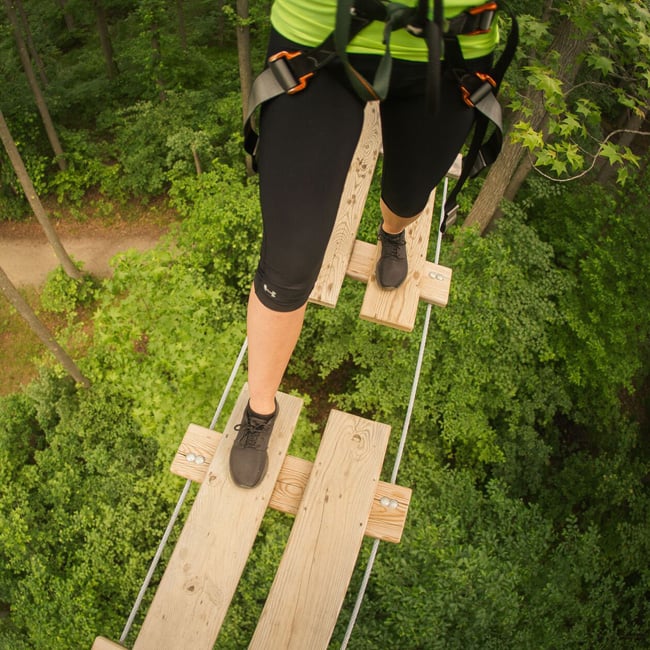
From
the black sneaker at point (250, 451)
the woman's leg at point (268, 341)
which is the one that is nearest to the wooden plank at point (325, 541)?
the black sneaker at point (250, 451)

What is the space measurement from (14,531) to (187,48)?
10.4 metres

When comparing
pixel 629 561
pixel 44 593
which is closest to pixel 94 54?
pixel 44 593

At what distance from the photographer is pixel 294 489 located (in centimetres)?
200

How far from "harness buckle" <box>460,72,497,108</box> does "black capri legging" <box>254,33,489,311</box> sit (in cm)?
3

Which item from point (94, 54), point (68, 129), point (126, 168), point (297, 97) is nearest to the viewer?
point (297, 97)

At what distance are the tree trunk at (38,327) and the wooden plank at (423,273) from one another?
4.24 metres

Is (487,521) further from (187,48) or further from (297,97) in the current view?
(187,48)

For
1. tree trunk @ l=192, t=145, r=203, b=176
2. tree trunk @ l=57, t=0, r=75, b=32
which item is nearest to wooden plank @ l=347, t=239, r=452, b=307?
tree trunk @ l=192, t=145, r=203, b=176

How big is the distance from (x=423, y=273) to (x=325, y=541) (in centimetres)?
139

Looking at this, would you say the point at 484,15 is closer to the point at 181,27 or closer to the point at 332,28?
the point at 332,28

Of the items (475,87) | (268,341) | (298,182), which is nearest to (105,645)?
(268,341)

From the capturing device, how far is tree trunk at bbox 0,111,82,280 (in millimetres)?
6102

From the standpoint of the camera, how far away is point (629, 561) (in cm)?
568

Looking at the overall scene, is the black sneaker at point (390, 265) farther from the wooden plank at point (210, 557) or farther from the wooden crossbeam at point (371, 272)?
the wooden plank at point (210, 557)
